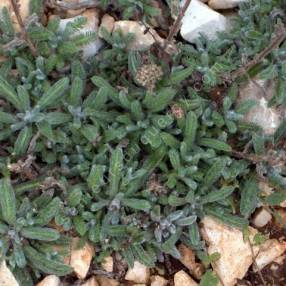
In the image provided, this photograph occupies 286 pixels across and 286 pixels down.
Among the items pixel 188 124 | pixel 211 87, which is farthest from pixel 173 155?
pixel 211 87

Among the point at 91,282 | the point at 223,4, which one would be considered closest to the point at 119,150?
the point at 91,282

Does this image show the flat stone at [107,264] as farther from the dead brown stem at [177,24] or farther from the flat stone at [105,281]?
the dead brown stem at [177,24]

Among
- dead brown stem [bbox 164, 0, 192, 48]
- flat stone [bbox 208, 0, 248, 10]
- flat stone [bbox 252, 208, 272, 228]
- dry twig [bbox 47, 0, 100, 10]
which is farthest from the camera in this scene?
flat stone [bbox 208, 0, 248, 10]

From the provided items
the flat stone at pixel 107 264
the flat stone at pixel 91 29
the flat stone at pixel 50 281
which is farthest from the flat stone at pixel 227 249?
the flat stone at pixel 91 29

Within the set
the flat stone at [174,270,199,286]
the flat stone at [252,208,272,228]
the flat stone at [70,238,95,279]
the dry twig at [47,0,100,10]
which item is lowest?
the flat stone at [174,270,199,286]

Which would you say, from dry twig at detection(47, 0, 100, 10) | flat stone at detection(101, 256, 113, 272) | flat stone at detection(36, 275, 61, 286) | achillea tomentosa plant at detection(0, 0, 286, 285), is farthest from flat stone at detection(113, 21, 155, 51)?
flat stone at detection(36, 275, 61, 286)

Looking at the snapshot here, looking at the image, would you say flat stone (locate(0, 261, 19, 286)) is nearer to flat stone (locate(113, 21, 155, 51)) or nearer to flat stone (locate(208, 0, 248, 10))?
flat stone (locate(113, 21, 155, 51))
